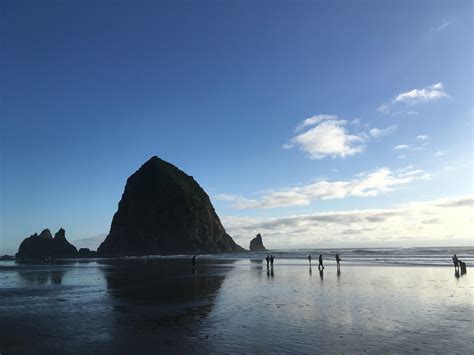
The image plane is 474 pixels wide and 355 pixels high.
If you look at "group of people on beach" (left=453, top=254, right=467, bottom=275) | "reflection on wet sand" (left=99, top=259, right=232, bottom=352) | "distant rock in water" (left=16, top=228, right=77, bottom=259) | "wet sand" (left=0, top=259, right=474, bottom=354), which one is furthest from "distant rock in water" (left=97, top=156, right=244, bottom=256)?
"wet sand" (left=0, top=259, right=474, bottom=354)

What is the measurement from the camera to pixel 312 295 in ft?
89.9

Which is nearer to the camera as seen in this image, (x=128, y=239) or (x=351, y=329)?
(x=351, y=329)

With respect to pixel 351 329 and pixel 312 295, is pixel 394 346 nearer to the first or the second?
pixel 351 329

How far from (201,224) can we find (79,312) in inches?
5942

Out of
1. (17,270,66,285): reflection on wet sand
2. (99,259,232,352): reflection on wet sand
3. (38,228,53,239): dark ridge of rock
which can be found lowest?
(17,270,66,285): reflection on wet sand

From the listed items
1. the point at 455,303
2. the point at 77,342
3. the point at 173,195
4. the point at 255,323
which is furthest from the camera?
the point at 173,195

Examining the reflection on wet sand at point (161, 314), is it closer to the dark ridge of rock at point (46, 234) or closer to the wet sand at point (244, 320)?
the wet sand at point (244, 320)

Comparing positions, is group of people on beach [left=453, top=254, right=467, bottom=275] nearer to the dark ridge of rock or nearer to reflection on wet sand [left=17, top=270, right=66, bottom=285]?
reflection on wet sand [left=17, top=270, right=66, bottom=285]

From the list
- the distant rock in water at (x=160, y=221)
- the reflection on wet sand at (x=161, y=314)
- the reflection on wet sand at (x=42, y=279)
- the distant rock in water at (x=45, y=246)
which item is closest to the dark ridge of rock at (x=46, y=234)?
the distant rock in water at (x=45, y=246)

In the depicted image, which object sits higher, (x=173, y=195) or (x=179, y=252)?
(x=173, y=195)

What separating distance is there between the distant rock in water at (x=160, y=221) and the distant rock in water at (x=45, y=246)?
15.4m

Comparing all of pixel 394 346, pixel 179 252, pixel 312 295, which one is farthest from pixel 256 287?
pixel 179 252

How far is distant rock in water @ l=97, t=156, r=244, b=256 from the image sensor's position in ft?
526

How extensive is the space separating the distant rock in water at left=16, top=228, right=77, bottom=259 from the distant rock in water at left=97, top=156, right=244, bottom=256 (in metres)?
15.4
